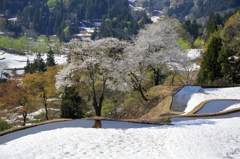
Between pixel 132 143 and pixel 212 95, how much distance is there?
1220 cm

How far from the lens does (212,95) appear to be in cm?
1895

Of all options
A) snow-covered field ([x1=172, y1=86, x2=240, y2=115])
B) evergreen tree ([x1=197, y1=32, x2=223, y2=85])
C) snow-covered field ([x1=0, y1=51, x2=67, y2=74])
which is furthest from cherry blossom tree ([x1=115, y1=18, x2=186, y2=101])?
snow-covered field ([x1=0, y1=51, x2=67, y2=74])

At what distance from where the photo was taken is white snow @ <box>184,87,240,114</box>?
694 inches

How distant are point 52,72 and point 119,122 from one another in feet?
48.7

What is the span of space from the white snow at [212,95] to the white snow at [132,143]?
6.19m

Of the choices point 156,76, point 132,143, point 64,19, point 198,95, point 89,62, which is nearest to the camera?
point 132,143

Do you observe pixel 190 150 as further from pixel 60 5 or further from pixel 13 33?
pixel 60 5

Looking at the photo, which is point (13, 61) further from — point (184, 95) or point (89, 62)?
point (184, 95)

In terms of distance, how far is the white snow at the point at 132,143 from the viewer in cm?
817

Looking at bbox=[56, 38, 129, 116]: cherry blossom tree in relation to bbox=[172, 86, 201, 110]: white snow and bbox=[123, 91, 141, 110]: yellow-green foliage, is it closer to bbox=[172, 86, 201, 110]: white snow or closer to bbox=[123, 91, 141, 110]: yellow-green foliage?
bbox=[123, 91, 141, 110]: yellow-green foliage

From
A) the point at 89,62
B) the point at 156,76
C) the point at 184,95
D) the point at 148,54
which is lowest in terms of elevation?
the point at 184,95

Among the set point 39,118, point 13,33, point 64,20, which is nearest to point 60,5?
point 64,20

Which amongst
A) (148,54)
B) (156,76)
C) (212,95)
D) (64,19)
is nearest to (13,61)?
(156,76)

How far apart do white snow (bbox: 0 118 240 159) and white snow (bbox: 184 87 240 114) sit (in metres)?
6.19
